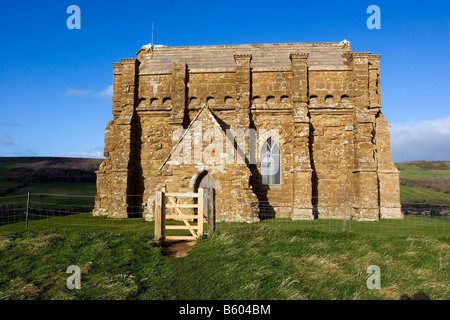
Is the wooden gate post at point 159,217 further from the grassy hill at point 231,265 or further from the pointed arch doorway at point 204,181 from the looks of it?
the pointed arch doorway at point 204,181

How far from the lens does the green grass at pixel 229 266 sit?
231 inches

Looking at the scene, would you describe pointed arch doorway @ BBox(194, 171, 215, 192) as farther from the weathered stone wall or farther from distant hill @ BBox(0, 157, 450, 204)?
distant hill @ BBox(0, 157, 450, 204)

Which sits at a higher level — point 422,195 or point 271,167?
point 271,167

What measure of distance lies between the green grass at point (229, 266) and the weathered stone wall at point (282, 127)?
21.4 ft

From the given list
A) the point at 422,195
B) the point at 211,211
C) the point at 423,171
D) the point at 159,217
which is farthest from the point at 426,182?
the point at 159,217

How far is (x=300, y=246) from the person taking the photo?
8945mm

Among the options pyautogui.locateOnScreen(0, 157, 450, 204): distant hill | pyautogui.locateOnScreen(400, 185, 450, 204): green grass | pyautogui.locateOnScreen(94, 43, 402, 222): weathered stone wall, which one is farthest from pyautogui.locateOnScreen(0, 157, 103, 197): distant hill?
pyautogui.locateOnScreen(400, 185, 450, 204): green grass

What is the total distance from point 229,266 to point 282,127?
11.7 m

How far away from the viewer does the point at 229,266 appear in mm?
7047

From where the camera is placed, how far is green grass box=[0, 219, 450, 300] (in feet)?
19.3

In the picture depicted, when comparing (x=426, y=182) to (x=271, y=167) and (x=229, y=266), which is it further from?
(x=229, y=266)

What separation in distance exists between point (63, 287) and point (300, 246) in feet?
20.0

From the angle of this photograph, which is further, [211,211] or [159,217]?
[211,211]
